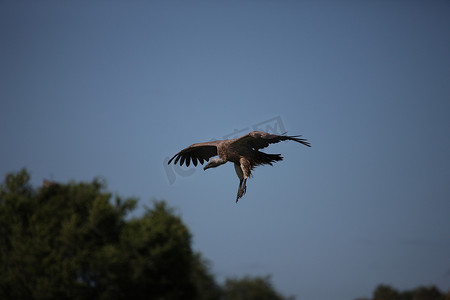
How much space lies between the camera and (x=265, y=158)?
13031 mm

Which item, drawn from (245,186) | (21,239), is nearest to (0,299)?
(21,239)

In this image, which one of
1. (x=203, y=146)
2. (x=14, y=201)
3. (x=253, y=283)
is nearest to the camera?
(x=203, y=146)

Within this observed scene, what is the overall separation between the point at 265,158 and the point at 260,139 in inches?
36.4

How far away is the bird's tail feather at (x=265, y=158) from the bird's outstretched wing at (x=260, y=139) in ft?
Result: 0.92

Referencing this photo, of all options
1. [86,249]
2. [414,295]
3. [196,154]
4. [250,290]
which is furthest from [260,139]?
[414,295]

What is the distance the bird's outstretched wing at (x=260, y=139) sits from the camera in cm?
1133

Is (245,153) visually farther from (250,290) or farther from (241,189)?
(250,290)

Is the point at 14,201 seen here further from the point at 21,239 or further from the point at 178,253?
the point at 178,253

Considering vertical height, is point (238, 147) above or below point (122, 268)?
below

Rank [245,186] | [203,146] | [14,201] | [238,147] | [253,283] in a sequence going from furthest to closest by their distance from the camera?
1. [253,283]
2. [14,201]
3. [203,146]
4. [238,147]
5. [245,186]

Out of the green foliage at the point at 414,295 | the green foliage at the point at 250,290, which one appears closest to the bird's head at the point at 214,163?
the green foliage at the point at 250,290

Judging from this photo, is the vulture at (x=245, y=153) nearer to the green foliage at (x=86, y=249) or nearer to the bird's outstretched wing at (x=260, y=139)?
the bird's outstretched wing at (x=260, y=139)

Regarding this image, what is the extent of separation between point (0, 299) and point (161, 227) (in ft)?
51.0

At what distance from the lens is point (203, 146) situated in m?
14.1
